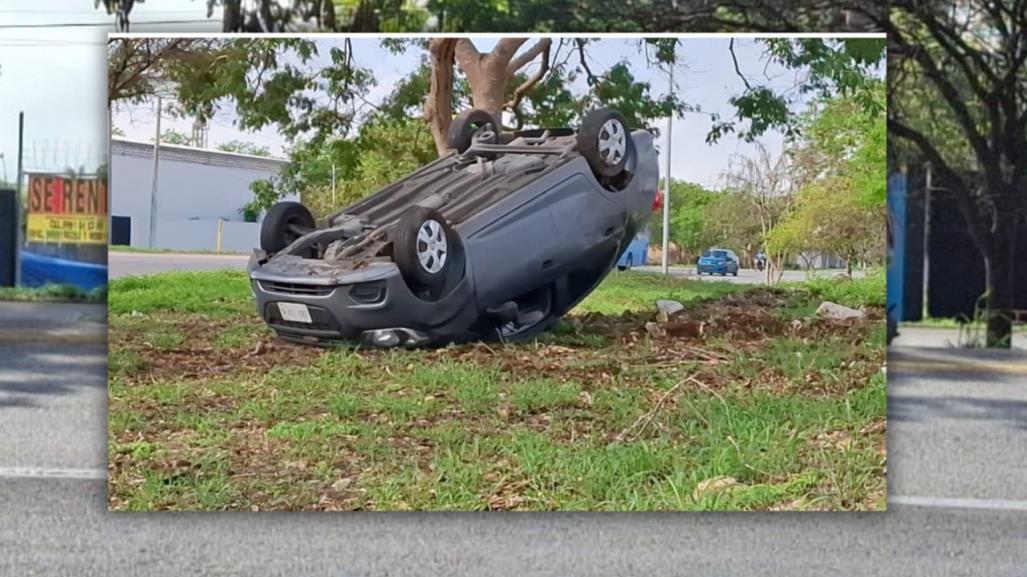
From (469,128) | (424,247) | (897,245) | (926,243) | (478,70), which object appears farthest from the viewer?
(926,243)

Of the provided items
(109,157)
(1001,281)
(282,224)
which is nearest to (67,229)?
(109,157)

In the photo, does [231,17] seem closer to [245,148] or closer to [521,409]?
[245,148]

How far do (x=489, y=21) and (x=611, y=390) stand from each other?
1.87m

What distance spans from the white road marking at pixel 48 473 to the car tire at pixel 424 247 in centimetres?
188

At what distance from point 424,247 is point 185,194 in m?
1.11

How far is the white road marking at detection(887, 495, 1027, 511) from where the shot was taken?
6.12 metres

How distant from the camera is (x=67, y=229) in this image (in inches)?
245

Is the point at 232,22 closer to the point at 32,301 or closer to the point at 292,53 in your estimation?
the point at 292,53

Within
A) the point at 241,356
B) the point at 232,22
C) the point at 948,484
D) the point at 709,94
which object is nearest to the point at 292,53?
the point at 232,22

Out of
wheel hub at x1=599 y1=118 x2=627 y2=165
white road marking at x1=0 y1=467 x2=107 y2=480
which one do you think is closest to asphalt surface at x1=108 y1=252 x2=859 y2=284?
wheel hub at x1=599 y1=118 x2=627 y2=165

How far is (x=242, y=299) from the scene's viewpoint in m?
5.70

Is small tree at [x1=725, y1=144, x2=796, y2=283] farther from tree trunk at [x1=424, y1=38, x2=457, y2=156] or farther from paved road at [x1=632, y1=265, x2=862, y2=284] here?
tree trunk at [x1=424, y1=38, x2=457, y2=156]

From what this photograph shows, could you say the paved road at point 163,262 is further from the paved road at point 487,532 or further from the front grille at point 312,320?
the paved road at point 487,532

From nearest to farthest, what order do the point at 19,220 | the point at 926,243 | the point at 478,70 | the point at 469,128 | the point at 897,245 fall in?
the point at 478,70 < the point at 469,128 < the point at 897,245 < the point at 926,243 < the point at 19,220
